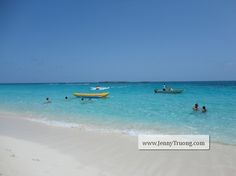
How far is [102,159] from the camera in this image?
648cm

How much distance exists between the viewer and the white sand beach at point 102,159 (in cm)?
544

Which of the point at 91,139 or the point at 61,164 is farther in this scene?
the point at 91,139

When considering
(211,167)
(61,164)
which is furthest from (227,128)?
(61,164)

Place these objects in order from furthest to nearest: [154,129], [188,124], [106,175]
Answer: [188,124]
[154,129]
[106,175]

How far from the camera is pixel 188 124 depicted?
40.8ft

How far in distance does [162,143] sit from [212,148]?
1.86 m

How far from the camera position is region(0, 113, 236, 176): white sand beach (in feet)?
17.8

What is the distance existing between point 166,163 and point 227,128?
6707mm

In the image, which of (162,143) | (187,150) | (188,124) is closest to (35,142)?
(162,143)

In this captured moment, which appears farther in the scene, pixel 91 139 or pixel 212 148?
pixel 91 139

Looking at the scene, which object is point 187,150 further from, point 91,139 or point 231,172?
point 91,139

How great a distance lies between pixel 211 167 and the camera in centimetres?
590

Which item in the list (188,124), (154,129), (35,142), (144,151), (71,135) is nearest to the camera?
(144,151)

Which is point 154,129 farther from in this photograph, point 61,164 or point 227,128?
point 61,164
